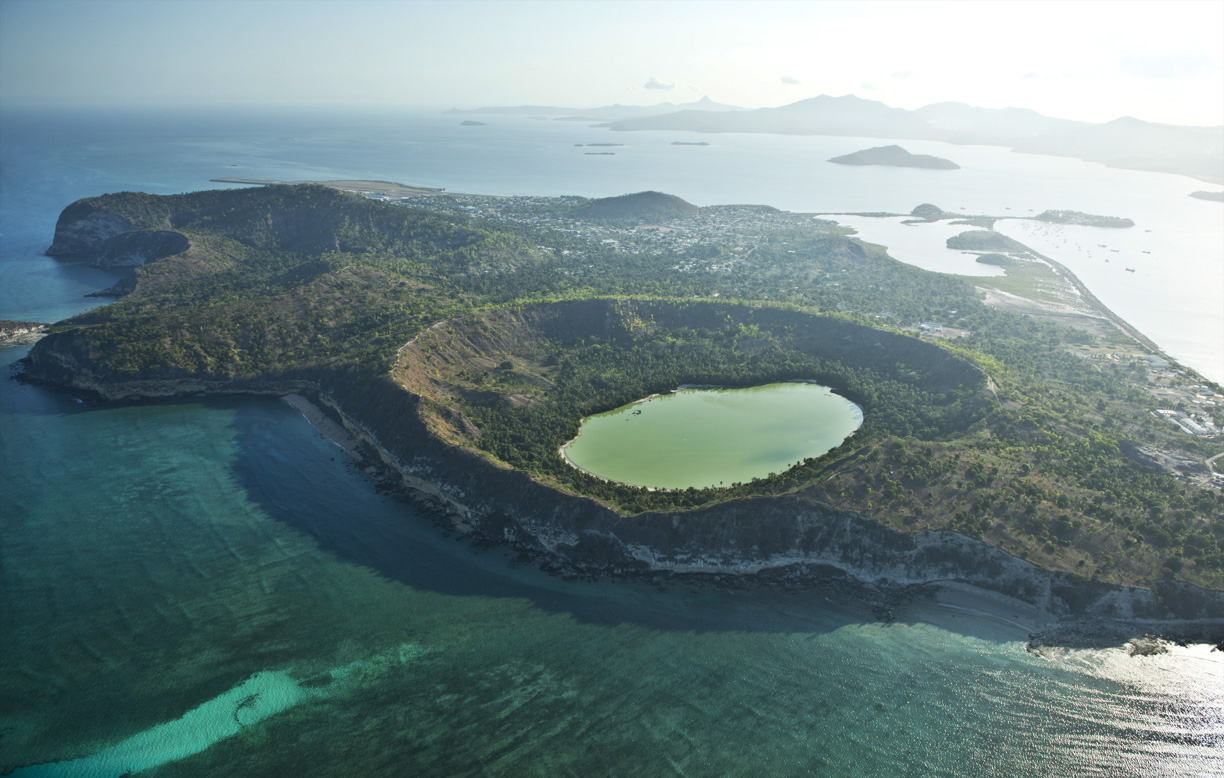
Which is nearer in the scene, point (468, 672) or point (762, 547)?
point (468, 672)

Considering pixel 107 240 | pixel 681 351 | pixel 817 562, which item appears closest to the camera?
pixel 817 562

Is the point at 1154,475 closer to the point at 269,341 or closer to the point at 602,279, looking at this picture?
the point at 602,279

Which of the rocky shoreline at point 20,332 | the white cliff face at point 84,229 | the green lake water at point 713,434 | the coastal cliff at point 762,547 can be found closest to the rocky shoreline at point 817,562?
the coastal cliff at point 762,547

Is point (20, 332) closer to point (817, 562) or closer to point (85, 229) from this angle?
point (85, 229)

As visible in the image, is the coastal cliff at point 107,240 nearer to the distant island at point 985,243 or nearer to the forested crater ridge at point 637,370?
the forested crater ridge at point 637,370

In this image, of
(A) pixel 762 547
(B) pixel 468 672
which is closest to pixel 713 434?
(A) pixel 762 547

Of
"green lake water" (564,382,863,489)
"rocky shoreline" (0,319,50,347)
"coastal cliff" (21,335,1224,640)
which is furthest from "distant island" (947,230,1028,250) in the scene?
"rocky shoreline" (0,319,50,347)

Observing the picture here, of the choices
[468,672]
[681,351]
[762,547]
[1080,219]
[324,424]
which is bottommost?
[468,672]
